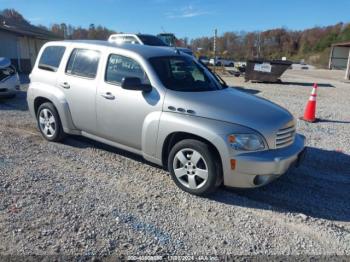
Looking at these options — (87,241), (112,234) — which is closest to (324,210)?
(112,234)

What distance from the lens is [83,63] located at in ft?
17.4

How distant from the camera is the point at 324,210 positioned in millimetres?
3957

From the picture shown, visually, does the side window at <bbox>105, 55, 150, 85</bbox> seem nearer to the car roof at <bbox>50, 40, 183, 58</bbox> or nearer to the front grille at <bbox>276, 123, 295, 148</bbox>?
the car roof at <bbox>50, 40, 183, 58</bbox>

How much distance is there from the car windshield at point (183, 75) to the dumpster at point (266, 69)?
1457cm

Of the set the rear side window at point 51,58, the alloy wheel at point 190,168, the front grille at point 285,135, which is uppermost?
the rear side window at point 51,58

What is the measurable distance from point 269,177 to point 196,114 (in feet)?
3.79

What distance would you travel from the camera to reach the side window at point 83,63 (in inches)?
203

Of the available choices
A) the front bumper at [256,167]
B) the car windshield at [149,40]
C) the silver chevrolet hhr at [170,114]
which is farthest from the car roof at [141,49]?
the car windshield at [149,40]

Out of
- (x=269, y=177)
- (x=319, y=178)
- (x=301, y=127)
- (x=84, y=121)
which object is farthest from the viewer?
(x=301, y=127)

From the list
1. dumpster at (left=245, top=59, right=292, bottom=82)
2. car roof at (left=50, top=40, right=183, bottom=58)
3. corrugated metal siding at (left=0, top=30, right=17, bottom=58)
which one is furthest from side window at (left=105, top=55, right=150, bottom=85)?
corrugated metal siding at (left=0, top=30, right=17, bottom=58)

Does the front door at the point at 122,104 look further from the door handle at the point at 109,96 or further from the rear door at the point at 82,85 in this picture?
the rear door at the point at 82,85

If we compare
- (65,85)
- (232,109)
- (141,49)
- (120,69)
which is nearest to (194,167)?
(232,109)

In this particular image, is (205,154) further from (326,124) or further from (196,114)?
(326,124)

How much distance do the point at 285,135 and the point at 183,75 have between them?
1.70m
